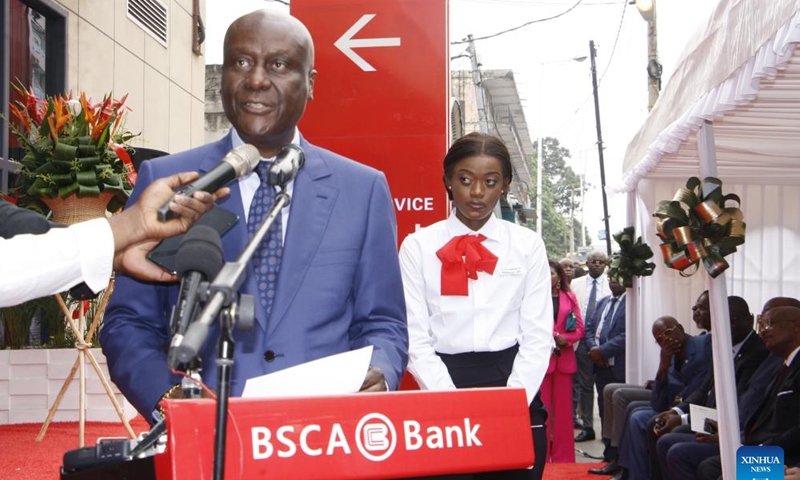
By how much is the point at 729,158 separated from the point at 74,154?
15.2ft

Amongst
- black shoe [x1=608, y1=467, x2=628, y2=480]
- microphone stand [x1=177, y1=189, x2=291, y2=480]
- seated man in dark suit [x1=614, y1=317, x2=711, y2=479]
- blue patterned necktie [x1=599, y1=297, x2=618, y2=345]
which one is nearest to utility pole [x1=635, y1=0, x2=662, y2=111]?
blue patterned necktie [x1=599, y1=297, x2=618, y2=345]

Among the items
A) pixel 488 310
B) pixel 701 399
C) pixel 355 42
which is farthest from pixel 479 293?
pixel 701 399

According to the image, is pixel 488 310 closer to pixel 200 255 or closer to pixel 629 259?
pixel 200 255

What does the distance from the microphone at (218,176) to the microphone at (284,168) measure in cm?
10

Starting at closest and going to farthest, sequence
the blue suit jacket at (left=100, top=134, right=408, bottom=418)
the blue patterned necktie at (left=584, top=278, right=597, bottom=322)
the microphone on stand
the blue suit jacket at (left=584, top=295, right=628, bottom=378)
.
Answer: the microphone on stand
the blue suit jacket at (left=100, top=134, right=408, bottom=418)
the blue suit jacket at (left=584, top=295, right=628, bottom=378)
the blue patterned necktie at (left=584, top=278, right=597, bottom=322)

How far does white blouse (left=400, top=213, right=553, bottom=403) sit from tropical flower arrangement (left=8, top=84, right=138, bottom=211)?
2.56m

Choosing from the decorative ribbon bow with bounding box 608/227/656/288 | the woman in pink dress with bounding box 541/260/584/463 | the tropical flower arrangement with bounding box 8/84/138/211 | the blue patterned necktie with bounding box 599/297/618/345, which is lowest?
the woman in pink dress with bounding box 541/260/584/463

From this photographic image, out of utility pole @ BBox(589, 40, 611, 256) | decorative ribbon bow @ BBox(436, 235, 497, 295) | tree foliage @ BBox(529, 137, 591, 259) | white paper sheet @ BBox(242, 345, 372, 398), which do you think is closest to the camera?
white paper sheet @ BBox(242, 345, 372, 398)

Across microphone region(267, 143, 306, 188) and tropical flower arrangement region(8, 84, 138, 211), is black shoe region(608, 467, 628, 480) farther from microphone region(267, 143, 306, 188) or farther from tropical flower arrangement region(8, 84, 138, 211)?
microphone region(267, 143, 306, 188)

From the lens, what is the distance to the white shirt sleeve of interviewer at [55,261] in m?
1.83

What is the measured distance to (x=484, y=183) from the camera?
398 centimetres

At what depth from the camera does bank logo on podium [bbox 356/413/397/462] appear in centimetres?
184

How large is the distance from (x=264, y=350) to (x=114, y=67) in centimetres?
946

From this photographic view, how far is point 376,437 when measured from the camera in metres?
1.85
